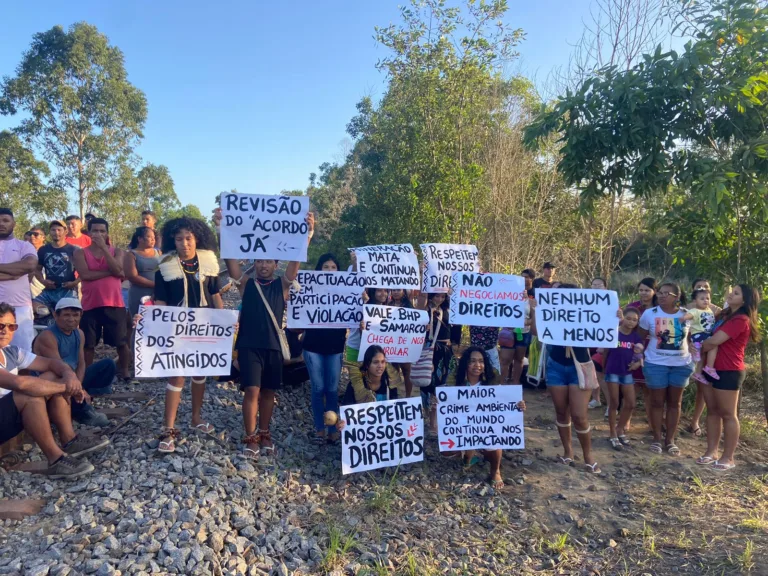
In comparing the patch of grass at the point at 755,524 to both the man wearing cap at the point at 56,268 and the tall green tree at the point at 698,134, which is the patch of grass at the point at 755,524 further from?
the man wearing cap at the point at 56,268

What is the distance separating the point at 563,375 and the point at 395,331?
1.78 meters

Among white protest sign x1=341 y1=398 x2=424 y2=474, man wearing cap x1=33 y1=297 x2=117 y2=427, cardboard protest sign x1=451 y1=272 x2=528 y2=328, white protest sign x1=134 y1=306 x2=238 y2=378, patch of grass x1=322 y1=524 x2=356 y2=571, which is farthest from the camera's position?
cardboard protest sign x1=451 y1=272 x2=528 y2=328

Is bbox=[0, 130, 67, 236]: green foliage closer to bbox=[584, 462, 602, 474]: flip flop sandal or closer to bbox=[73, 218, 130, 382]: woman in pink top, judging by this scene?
bbox=[73, 218, 130, 382]: woman in pink top

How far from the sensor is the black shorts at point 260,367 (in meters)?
4.76

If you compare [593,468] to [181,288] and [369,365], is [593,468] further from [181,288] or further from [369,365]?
[181,288]

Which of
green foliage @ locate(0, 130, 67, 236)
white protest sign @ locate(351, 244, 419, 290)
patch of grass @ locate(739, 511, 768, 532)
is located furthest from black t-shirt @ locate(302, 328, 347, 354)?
green foliage @ locate(0, 130, 67, 236)

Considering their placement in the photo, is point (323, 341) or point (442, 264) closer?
point (323, 341)

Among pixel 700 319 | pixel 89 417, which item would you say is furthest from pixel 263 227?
pixel 700 319

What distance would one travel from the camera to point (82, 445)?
4512 millimetres

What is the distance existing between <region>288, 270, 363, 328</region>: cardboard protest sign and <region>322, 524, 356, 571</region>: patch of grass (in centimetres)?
210

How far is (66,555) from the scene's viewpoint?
10.7 ft

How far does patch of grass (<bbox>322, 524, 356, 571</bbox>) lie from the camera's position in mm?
3600

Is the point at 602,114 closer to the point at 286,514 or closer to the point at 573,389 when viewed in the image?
the point at 573,389

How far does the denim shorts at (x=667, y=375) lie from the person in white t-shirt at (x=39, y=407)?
219 inches
